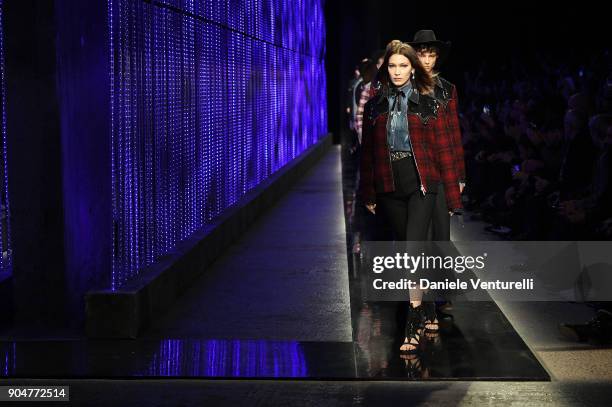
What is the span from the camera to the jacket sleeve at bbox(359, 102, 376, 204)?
684 centimetres

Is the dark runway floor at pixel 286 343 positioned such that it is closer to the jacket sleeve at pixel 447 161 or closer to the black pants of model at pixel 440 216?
the black pants of model at pixel 440 216

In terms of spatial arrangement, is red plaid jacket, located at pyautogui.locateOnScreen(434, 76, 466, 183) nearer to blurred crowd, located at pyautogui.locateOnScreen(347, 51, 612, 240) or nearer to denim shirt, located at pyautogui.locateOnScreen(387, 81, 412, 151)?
denim shirt, located at pyautogui.locateOnScreen(387, 81, 412, 151)

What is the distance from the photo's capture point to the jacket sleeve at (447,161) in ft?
22.4

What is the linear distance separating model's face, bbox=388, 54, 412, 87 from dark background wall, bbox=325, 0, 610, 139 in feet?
38.2

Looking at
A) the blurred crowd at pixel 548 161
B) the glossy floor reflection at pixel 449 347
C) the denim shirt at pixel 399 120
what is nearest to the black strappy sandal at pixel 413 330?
the glossy floor reflection at pixel 449 347

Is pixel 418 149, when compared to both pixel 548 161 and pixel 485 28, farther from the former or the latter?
pixel 485 28

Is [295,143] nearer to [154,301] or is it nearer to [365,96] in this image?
[365,96]

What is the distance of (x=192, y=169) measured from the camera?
9914 mm

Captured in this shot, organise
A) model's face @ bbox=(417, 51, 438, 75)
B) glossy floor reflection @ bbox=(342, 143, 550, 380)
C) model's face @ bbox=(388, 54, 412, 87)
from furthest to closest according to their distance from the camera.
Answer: model's face @ bbox=(417, 51, 438, 75) → model's face @ bbox=(388, 54, 412, 87) → glossy floor reflection @ bbox=(342, 143, 550, 380)

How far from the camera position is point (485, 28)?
25.1 m

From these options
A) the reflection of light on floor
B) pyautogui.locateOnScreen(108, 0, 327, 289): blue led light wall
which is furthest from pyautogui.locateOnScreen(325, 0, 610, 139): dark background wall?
the reflection of light on floor

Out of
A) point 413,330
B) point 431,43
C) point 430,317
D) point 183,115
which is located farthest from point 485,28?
point 413,330

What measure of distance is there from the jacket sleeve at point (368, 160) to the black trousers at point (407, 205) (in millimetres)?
59

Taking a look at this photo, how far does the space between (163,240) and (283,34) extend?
34.9 feet
